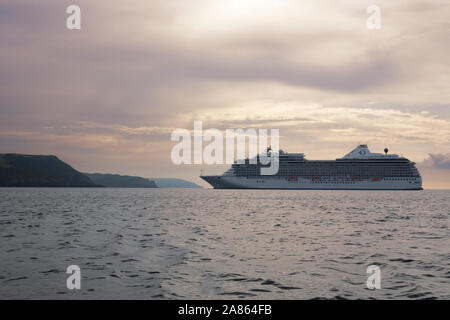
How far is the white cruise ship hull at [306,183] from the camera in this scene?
162875 mm

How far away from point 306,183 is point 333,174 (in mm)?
12266

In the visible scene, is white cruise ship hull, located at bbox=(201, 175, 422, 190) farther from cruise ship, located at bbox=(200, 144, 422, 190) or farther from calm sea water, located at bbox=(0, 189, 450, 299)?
calm sea water, located at bbox=(0, 189, 450, 299)

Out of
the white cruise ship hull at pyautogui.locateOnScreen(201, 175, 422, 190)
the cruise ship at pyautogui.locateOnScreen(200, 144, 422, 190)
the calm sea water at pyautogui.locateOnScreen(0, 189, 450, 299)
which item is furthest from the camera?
the cruise ship at pyautogui.locateOnScreen(200, 144, 422, 190)

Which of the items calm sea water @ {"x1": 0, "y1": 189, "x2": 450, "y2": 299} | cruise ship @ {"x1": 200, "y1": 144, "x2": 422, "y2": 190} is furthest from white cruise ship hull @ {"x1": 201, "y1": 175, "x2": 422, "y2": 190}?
calm sea water @ {"x1": 0, "y1": 189, "x2": 450, "y2": 299}

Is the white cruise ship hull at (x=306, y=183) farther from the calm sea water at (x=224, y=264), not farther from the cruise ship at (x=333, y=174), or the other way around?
the calm sea water at (x=224, y=264)

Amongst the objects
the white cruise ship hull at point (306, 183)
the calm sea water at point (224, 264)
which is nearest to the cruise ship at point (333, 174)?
the white cruise ship hull at point (306, 183)

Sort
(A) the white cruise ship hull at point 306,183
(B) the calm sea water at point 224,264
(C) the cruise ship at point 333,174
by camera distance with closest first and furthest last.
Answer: (B) the calm sea water at point 224,264 → (A) the white cruise ship hull at point 306,183 → (C) the cruise ship at point 333,174

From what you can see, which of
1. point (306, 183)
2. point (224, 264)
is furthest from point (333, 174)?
point (224, 264)

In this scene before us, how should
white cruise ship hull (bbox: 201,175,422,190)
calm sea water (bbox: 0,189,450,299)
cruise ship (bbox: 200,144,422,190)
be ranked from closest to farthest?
calm sea water (bbox: 0,189,450,299) → white cruise ship hull (bbox: 201,175,422,190) → cruise ship (bbox: 200,144,422,190)

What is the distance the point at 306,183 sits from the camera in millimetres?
165125

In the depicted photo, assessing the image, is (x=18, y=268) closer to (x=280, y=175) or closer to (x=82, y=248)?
(x=82, y=248)

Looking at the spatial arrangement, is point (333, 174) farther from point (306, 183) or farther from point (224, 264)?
point (224, 264)

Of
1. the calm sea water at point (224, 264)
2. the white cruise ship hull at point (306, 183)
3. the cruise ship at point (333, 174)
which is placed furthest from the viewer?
the cruise ship at point (333, 174)

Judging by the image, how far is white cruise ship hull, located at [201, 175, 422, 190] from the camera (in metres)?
163
